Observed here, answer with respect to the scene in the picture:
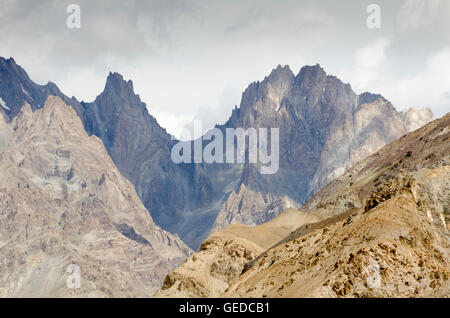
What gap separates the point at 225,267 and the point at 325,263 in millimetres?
54930

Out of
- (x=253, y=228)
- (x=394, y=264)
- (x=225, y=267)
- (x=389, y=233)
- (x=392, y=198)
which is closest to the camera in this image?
(x=394, y=264)

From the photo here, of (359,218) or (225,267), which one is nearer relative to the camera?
(359,218)

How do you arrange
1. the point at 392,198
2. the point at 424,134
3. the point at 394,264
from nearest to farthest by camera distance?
the point at 394,264, the point at 392,198, the point at 424,134

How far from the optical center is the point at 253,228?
493 ft

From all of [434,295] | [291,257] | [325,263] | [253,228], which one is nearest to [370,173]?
[253,228]

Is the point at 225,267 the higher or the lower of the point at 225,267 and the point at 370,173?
the lower

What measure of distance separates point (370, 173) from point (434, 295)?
14730 centimetres
